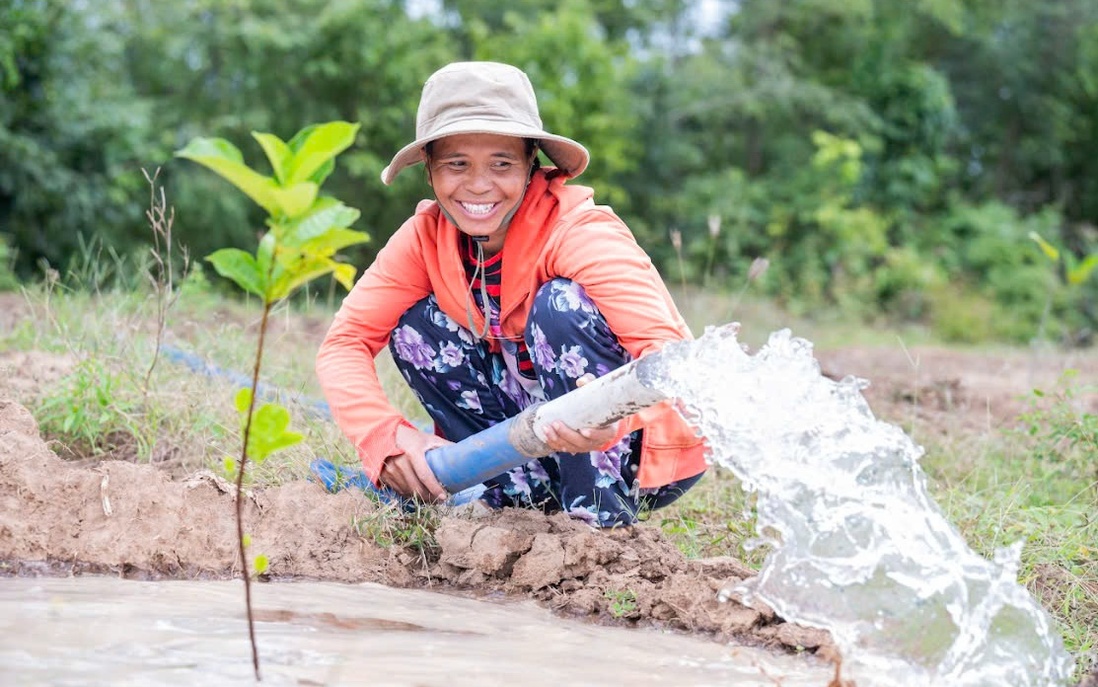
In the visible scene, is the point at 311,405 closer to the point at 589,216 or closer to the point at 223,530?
the point at 223,530

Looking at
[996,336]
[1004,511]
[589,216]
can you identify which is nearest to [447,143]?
[589,216]

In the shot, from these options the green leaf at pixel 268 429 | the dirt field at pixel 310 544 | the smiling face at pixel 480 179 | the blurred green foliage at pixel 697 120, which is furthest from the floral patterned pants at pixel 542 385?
the blurred green foliage at pixel 697 120

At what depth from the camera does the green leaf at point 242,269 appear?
66.7 inches

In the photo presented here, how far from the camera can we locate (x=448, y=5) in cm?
1215

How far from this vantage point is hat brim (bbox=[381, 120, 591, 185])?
9.14 feet

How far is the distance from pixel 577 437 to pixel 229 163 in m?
1.24

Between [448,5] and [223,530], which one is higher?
[448,5]

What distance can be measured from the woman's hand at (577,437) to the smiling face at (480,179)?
53 centimetres

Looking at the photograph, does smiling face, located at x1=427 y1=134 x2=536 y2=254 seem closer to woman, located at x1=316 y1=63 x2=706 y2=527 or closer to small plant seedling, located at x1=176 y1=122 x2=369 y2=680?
woman, located at x1=316 y1=63 x2=706 y2=527

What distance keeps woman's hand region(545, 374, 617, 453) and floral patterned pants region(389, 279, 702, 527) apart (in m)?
0.19

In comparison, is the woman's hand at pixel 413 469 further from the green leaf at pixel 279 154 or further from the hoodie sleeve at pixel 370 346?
the green leaf at pixel 279 154

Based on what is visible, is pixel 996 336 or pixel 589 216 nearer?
pixel 589 216

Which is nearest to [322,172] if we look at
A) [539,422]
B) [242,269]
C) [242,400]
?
[242,269]

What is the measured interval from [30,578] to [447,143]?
1386 mm
